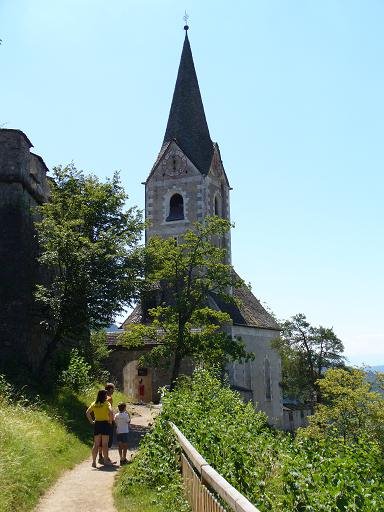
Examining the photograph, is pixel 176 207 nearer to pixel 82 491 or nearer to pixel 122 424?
pixel 122 424

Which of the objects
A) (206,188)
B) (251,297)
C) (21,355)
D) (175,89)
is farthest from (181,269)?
(175,89)

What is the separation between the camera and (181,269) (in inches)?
816

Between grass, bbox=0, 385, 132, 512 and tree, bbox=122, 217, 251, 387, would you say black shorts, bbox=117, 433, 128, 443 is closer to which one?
grass, bbox=0, 385, 132, 512

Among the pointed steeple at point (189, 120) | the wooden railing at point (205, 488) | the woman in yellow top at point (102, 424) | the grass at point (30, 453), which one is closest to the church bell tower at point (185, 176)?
the pointed steeple at point (189, 120)

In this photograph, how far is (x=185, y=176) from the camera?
31.7 metres

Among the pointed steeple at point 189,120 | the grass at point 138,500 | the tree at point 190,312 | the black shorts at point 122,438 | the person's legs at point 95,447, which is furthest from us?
the pointed steeple at point 189,120

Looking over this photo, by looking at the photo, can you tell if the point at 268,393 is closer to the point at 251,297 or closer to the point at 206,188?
the point at 251,297

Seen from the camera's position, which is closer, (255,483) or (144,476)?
(255,483)

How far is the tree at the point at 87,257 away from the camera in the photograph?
53.0ft

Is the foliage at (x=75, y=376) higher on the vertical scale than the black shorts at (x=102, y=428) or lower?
higher

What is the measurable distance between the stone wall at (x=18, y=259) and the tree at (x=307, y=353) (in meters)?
22.9

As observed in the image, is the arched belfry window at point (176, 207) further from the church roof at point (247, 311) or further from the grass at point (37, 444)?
the grass at point (37, 444)

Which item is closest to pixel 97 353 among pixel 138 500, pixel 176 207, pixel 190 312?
pixel 190 312

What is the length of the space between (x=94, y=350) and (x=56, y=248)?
8.59 meters
